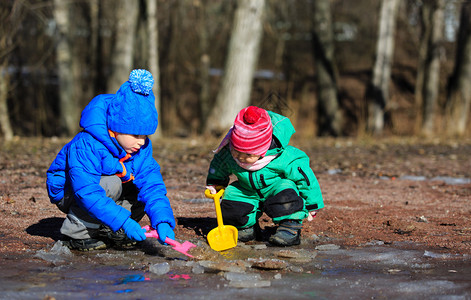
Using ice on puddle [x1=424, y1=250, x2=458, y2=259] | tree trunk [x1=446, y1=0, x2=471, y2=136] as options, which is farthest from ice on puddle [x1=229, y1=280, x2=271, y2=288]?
tree trunk [x1=446, y1=0, x2=471, y2=136]

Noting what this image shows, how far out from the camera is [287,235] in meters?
3.57

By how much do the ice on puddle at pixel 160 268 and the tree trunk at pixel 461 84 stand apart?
39.3 ft

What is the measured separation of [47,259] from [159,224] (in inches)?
23.5

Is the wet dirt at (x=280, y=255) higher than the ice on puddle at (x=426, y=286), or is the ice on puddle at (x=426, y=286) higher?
the ice on puddle at (x=426, y=286)

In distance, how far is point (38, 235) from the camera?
12.2ft

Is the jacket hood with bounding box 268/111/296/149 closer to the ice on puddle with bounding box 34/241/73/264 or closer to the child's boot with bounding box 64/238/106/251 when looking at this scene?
the child's boot with bounding box 64/238/106/251

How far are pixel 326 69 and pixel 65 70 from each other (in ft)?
20.6

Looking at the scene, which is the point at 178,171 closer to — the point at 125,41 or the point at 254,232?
the point at 254,232

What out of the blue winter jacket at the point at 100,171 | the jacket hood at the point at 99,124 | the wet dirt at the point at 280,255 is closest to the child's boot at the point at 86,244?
the wet dirt at the point at 280,255

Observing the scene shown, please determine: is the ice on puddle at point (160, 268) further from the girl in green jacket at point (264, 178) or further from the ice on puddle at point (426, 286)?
the ice on puddle at point (426, 286)

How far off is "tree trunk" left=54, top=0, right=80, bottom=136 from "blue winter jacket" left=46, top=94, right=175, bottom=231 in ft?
36.3

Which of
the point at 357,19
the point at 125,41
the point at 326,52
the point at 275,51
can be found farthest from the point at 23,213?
the point at 357,19

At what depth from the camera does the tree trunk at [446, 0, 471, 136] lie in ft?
45.5

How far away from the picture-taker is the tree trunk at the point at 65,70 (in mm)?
13688
